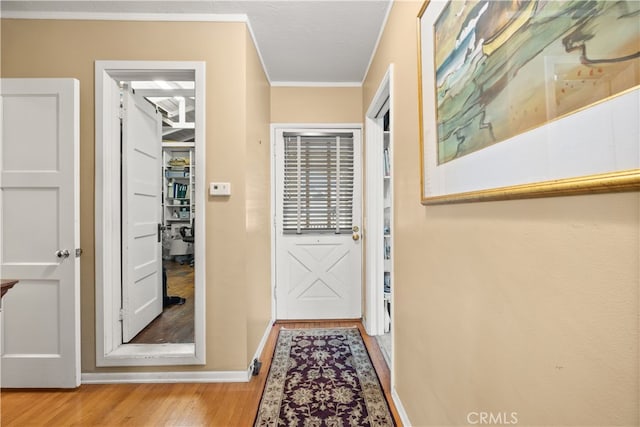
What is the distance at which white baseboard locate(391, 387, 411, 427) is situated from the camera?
5.16 feet

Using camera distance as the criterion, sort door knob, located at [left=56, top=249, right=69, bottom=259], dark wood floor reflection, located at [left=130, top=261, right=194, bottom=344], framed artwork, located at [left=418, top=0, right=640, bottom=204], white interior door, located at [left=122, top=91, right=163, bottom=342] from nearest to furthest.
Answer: framed artwork, located at [left=418, top=0, right=640, bottom=204] < door knob, located at [left=56, top=249, right=69, bottom=259] < white interior door, located at [left=122, top=91, right=163, bottom=342] < dark wood floor reflection, located at [left=130, top=261, right=194, bottom=344]

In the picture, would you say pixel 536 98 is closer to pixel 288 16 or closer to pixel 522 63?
pixel 522 63

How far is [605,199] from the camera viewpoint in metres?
0.53

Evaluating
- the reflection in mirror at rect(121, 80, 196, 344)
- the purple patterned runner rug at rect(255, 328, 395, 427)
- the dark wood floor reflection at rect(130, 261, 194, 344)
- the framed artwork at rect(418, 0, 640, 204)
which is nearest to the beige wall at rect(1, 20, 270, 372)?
the purple patterned runner rug at rect(255, 328, 395, 427)

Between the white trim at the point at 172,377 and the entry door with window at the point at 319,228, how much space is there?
1128 mm

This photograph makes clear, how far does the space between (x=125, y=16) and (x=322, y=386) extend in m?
2.91

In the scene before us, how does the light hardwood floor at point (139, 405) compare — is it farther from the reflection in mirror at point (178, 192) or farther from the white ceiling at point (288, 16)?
the white ceiling at point (288, 16)

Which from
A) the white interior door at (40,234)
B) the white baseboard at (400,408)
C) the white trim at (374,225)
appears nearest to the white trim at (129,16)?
the white interior door at (40,234)

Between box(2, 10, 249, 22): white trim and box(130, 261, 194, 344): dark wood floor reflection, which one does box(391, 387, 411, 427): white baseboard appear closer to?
box(130, 261, 194, 344): dark wood floor reflection

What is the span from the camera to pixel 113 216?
6.81 ft

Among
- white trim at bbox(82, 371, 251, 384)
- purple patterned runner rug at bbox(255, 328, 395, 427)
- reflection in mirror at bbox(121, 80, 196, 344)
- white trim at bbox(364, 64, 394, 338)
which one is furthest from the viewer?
reflection in mirror at bbox(121, 80, 196, 344)

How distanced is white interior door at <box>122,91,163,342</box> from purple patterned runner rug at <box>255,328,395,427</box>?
123 cm

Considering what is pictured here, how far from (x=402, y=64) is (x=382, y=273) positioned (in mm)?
1877

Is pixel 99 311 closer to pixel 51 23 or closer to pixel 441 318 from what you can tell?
pixel 51 23
